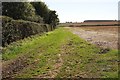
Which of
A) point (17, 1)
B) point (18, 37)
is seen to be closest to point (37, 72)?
point (18, 37)

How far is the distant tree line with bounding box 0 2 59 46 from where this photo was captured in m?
27.4

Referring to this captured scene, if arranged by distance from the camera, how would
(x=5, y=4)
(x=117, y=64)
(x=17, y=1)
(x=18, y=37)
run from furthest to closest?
(x=17, y=1) < (x=5, y=4) < (x=18, y=37) < (x=117, y=64)

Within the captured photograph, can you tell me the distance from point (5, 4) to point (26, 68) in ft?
128

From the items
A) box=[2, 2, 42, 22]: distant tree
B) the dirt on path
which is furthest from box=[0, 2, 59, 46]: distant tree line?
the dirt on path

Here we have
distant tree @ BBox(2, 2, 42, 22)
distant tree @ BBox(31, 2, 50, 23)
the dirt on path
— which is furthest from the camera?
distant tree @ BBox(31, 2, 50, 23)

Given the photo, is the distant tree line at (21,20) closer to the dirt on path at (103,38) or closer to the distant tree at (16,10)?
the distant tree at (16,10)

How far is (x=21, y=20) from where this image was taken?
126 ft

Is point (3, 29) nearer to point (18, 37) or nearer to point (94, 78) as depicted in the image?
point (18, 37)

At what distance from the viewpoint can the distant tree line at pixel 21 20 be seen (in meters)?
27.4

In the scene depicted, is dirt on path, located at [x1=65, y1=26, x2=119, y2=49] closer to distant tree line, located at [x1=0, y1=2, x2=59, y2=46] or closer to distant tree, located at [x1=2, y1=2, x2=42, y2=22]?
distant tree line, located at [x1=0, y1=2, x2=59, y2=46]

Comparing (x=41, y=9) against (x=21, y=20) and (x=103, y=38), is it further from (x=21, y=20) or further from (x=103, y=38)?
(x=21, y=20)

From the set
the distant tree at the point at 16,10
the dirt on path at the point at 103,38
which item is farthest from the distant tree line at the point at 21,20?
the dirt on path at the point at 103,38

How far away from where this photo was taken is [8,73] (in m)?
14.4

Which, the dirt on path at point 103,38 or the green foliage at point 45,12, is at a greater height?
the green foliage at point 45,12
